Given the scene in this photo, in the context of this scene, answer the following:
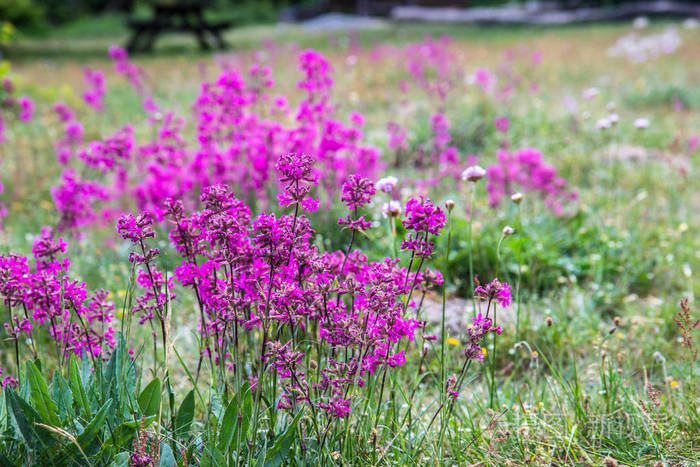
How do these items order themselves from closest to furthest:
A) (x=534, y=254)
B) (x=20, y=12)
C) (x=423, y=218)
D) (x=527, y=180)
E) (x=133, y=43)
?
(x=423, y=218), (x=534, y=254), (x=527, y=180), (x=133, y=43), (x=20, y=12)

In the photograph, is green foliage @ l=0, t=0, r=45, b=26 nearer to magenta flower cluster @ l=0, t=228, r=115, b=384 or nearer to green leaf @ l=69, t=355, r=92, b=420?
magenta flower cluster @ l=0, t=228, r=115, b=384

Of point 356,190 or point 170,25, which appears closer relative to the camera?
point 356,190

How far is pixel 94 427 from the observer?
1685 millimetres

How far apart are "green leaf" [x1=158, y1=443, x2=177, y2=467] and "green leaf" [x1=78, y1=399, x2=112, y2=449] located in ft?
0.61

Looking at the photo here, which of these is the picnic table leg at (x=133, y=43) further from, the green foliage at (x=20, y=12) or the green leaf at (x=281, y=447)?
the green leaf at (x=281, y=447)

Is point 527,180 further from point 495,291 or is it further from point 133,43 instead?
point 133,43

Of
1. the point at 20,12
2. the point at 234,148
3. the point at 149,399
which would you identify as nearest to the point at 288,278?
the point at 149,399

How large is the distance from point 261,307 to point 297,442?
49cm

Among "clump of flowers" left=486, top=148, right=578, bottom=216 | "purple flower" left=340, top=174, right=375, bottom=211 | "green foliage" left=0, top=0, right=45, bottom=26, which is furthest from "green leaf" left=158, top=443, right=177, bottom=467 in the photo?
"green foliage" left=0, top=0, right=45, bottom=26

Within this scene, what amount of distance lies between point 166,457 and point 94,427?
219mm

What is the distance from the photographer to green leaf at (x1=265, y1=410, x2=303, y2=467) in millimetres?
1725

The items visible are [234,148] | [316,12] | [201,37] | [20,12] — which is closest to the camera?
[234,148]

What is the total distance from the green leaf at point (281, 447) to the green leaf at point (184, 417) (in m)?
0.32

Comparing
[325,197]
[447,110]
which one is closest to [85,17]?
[447,110]
